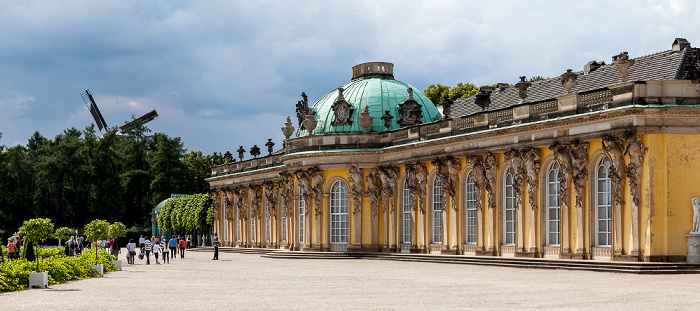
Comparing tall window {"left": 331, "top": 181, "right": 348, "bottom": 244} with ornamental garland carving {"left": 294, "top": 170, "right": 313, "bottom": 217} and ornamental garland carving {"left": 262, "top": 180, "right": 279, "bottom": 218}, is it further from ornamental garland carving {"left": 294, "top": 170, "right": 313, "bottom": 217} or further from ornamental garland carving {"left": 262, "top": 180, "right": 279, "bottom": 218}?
ornamental garland carving {"left": 262, "top": 180, "right": 279, "bottom": 218}

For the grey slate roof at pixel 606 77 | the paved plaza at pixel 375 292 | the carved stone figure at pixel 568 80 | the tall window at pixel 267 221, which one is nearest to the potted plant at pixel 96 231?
the paved plaza at pixel 375 292

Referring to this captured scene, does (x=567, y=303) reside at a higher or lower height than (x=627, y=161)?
lower

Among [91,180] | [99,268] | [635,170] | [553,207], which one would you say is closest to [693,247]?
[635,170]

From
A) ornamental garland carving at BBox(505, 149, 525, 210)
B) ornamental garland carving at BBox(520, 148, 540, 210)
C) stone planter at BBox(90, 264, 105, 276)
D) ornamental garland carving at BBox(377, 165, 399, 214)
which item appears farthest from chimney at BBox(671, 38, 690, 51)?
stone planter at BBox(90, 264, 105, 276)

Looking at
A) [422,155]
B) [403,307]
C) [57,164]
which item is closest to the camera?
[403,307]

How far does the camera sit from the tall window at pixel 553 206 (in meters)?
37.0

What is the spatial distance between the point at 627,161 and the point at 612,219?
220cm

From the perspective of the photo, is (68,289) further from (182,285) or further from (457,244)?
(457,244)

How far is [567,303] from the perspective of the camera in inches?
785

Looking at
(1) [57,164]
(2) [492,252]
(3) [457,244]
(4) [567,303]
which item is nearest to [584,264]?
(2) [492,252]

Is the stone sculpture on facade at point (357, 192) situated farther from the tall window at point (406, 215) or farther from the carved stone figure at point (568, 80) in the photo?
the carved stone figure at point (568, 80)

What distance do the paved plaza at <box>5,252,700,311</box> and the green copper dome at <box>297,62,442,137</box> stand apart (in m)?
20.0

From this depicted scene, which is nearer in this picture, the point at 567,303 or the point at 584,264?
the point at 567,303

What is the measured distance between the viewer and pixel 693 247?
32.5 meters
